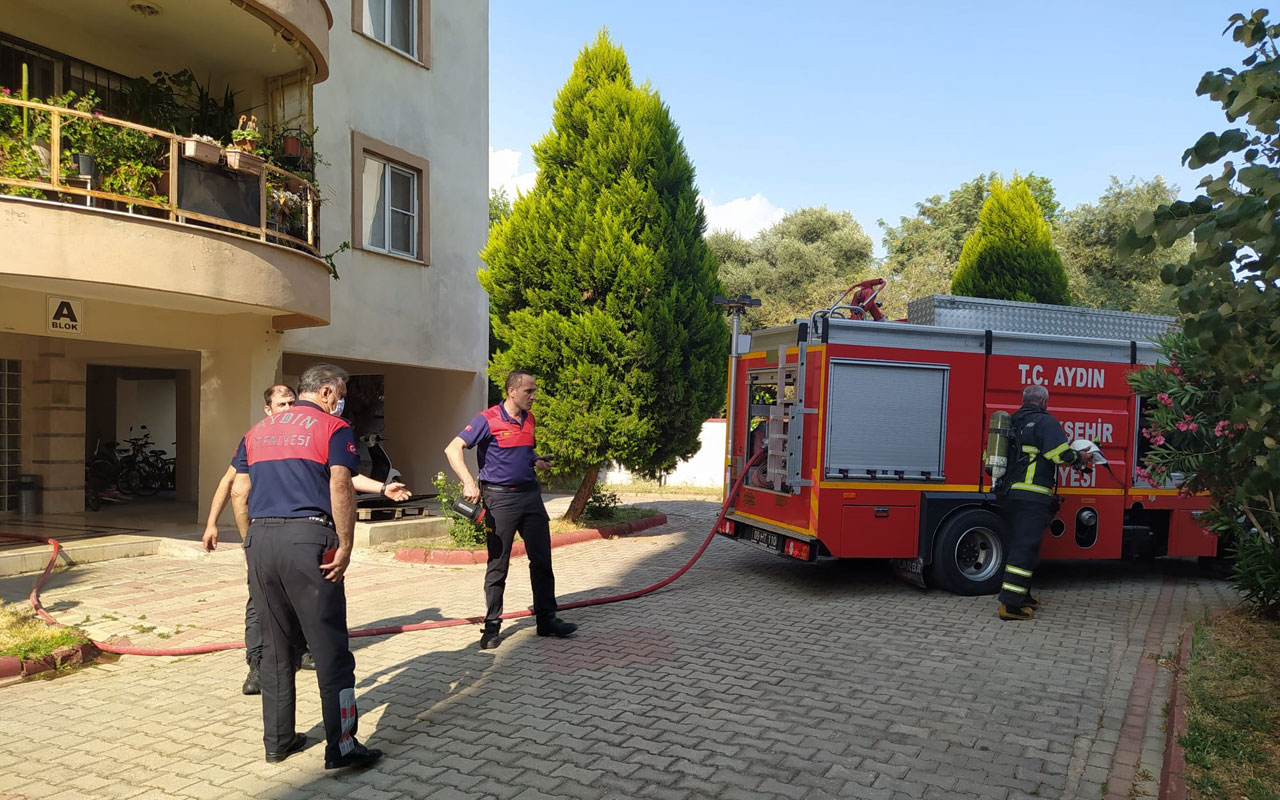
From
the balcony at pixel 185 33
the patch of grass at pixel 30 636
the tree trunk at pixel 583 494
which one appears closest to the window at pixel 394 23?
the balcony at pixel 185 33

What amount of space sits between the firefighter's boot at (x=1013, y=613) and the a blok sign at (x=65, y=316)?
33.6ft

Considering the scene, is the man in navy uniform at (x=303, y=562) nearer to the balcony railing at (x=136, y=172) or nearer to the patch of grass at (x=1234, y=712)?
the patch of grass at (x=1234, y=712)

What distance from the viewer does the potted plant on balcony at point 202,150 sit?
858cm

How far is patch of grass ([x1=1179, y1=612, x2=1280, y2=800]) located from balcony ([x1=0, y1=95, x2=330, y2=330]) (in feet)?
28.7

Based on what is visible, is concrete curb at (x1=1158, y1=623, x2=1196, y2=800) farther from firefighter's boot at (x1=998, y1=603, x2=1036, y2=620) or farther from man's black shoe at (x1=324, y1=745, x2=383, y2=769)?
man's black shoe at (x1=324, y1=745, x2=383, y2=769)

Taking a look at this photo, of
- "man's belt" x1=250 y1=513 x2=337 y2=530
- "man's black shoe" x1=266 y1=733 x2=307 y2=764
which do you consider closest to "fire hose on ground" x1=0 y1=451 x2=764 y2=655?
"man's black shoe" x1=266 y1=733 x2=307 y2=764

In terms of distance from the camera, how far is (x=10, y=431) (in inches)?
473

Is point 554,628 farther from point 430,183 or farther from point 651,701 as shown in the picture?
point 430,183

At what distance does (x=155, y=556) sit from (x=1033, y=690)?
9.32 meters

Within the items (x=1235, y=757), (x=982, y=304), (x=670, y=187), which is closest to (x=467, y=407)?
(x=670, y=187)

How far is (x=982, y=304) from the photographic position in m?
9.04

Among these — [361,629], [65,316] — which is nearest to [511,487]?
[361,629]

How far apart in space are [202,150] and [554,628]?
6.03 metres

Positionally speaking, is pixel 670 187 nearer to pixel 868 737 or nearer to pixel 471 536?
pixel 471 536
